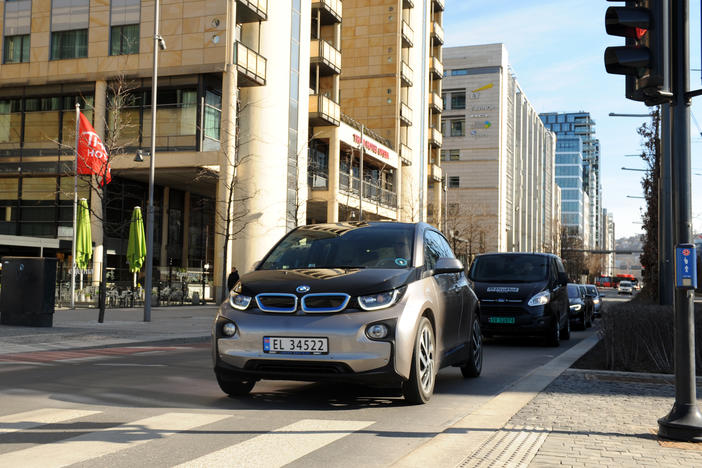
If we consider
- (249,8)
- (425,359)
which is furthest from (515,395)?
(249,8)

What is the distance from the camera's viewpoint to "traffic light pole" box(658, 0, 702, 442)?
554 cm

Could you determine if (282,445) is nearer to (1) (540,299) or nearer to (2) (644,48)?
(2) (644,48)

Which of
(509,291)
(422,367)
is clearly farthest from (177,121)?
(422,367)

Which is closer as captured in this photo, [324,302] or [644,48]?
[644,48]

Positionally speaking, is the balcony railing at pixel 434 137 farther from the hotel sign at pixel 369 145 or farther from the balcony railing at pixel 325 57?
the balcony railing at pixel 325 57

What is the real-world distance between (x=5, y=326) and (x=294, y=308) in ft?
38.7

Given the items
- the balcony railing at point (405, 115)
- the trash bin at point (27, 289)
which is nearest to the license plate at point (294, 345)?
the trash bin at point (27, 289)

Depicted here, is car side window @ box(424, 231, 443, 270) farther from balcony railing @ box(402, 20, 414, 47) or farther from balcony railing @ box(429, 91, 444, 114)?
balcony railing @ box(429, 91, 444, 114)

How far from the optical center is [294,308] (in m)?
6.71

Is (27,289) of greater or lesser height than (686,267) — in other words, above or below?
below

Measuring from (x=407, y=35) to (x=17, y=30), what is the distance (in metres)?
28.2

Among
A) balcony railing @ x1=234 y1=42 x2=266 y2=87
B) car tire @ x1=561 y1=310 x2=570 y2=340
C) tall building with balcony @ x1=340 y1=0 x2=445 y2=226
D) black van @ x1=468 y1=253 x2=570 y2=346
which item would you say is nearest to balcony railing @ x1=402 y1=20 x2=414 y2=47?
tall building with balcony @ x1=340 y1=0 x2=445 y2=226

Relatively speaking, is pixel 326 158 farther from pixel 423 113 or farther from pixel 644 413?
pixel 644 413

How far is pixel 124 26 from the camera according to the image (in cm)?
3506
